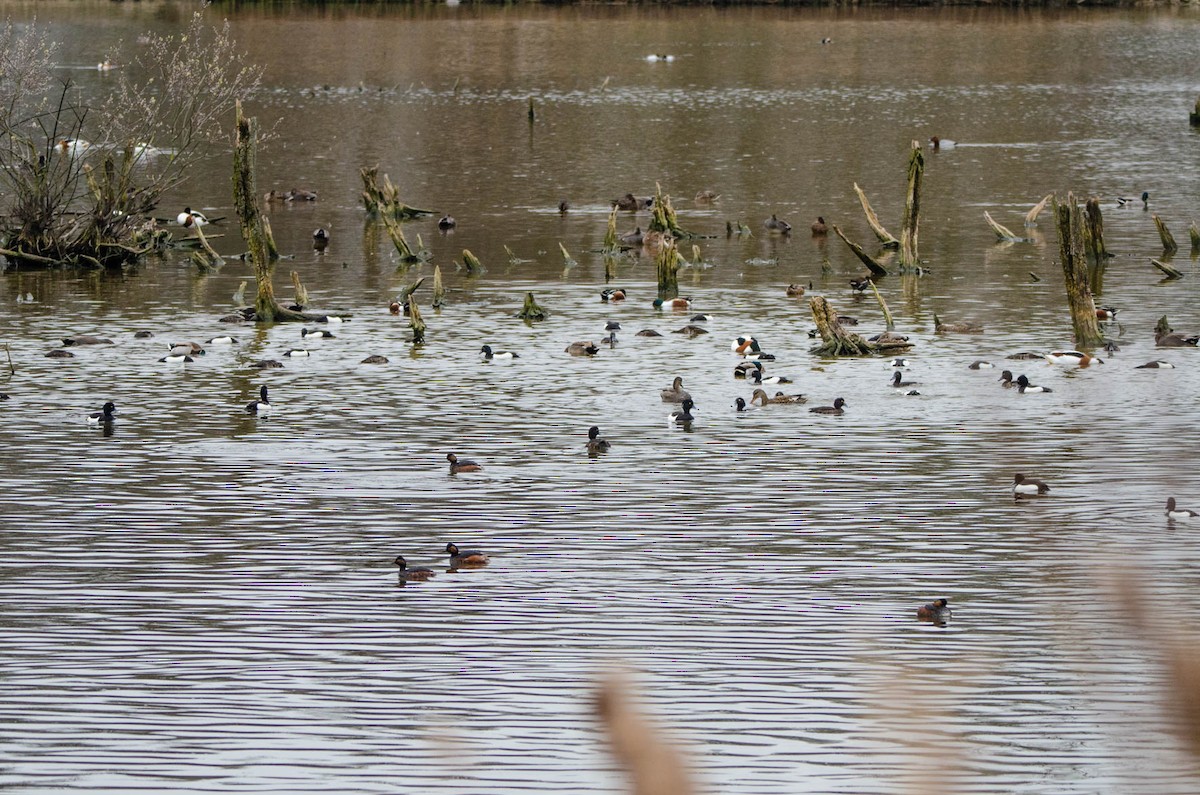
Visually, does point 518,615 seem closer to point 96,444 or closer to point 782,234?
point 96,444

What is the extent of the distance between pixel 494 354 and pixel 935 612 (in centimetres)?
1441

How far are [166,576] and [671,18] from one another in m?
89.8

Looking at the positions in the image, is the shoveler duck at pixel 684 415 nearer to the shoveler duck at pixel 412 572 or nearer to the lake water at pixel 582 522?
the lake water at pixel 582 522

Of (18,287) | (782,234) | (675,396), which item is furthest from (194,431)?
(782,234)

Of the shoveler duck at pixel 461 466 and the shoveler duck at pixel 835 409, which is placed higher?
the shoveler duck at pixel 835 409

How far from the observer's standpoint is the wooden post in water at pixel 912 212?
3322 centimetres

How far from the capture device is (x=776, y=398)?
23.9m

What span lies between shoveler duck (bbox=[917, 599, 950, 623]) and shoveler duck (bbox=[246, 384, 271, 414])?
39.0ft

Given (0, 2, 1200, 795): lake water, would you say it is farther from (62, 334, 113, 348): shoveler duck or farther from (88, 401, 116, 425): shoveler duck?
(62, 334, 113, 348): shoveler duck

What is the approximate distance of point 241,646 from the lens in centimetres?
1383

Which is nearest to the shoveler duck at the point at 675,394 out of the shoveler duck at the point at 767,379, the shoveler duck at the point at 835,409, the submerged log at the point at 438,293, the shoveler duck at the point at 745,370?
the shoveler duck at the point at 767,379

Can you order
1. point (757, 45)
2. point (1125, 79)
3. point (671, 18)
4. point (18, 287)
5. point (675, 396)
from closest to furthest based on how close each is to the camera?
point (675, 396), point (18, 287), point (1125, 79), point (757, 45), point (671, 18)

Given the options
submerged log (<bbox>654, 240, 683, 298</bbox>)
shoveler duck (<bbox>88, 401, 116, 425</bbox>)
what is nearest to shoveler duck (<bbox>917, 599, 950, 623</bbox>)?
shoveler duck (<bbox>88, 401, 116, 425</bbox>)

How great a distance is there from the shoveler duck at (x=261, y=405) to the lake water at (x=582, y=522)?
0.26 metres
